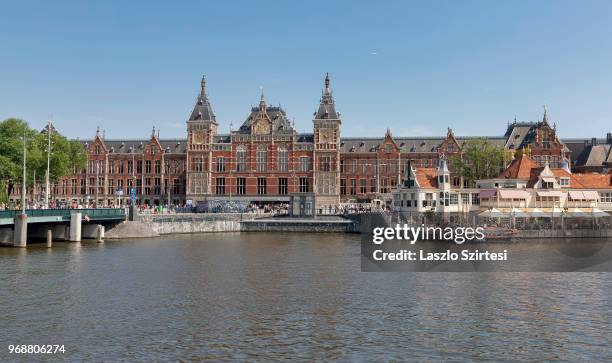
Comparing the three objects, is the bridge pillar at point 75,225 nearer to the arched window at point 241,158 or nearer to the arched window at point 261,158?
the arched window at point 241,158

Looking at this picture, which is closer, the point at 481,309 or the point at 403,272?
the point at 481,309

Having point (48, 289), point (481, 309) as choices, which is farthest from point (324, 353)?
point (48, 289)

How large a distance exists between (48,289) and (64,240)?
131ft

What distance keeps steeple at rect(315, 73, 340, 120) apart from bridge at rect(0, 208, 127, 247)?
2329 inches

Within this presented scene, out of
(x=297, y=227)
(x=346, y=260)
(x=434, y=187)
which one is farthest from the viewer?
(x=297, y=227)

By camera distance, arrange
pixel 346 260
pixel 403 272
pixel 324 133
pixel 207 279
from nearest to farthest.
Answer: pixel 207 279, pixel 403 272, pixel 346 260, pixel 324 133

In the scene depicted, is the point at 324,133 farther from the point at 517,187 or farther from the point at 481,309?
the point at 481,309

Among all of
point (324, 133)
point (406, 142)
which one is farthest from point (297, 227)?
point (406, 142)

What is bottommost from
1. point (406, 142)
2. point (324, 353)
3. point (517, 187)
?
point (324, 353)

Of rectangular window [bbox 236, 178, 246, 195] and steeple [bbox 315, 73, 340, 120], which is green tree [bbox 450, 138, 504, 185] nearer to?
steeple [bbox 315, 73, 340, 120]

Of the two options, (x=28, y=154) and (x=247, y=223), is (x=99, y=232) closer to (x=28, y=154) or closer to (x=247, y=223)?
(x=247, y=223)

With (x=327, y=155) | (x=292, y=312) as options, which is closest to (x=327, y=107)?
(x=327, y=155)

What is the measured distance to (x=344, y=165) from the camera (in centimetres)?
14475

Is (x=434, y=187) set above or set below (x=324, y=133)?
below
